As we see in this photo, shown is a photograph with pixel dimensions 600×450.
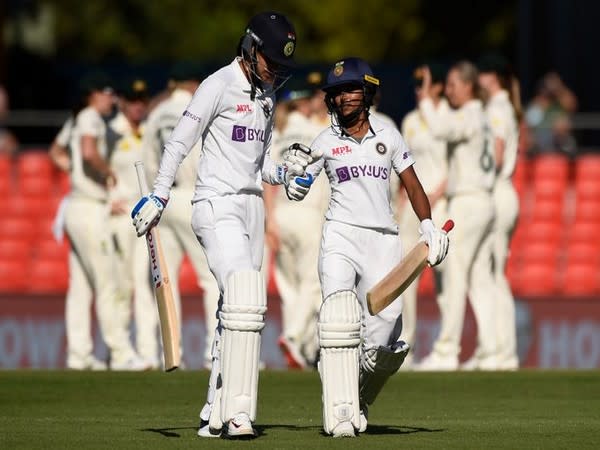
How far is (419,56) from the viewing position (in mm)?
33281

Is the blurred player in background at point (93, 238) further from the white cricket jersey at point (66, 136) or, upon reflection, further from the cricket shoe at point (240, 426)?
the cricket shoe at point (240, 426)

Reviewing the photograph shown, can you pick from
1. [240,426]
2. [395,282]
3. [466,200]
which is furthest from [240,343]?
[466,200]

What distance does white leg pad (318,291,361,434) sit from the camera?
8.35 metres

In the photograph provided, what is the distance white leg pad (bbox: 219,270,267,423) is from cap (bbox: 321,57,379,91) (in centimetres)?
115

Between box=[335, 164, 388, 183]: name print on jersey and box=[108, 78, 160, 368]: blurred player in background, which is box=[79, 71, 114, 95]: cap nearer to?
box=[108, 78, 160, 368]: blurred player in background

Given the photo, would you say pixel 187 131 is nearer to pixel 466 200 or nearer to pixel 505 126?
pixel 466 200

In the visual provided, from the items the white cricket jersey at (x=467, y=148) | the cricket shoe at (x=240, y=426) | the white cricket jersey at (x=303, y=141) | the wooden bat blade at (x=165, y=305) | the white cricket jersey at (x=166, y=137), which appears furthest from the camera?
the white cricket jersey at (x=303, y=141)

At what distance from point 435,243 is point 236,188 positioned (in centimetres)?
99

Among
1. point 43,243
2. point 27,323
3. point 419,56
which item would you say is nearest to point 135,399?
point 27,323

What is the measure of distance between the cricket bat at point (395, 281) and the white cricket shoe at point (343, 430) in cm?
54

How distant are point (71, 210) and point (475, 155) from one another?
3030 mm

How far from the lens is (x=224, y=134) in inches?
337

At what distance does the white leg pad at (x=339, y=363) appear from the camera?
8.35m

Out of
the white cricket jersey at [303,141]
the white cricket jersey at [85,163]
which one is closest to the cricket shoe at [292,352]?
the white cricket jersey at [303,141]
